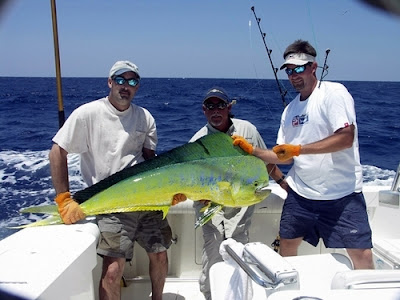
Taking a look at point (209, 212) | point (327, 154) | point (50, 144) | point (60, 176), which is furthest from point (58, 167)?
point (50, 144)

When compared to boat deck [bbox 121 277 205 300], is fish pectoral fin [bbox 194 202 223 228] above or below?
above

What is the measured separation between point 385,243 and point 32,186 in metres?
6.79

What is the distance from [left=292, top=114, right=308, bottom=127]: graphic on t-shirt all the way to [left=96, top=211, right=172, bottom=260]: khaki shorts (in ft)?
3.42

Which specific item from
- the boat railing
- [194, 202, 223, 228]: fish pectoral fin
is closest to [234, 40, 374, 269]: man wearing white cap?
[194, 202, 223, 228]: fish pectoral fin

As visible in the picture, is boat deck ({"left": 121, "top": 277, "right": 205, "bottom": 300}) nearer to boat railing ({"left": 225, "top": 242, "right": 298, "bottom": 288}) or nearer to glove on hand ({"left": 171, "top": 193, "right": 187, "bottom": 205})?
glove on hand ({"left": 171, "top": 193, "right": 187, "bottom": 205})

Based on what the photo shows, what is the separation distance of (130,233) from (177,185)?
1.82 ft

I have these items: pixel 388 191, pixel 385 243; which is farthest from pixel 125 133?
pixel 388 191

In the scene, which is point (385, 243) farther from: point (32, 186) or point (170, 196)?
point (32, 186)

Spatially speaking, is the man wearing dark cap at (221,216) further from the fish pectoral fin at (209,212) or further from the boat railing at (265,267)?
the boat railing at (265,267)

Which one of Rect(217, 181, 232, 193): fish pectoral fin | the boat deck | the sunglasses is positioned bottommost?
the boat deck

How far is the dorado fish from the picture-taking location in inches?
90.2

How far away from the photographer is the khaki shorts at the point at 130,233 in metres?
2.54

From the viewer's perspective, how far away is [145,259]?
10.8ft

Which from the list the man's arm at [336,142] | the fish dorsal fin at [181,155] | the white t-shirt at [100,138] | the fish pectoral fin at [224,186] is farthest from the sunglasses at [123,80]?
the man's arm at [336,142]
